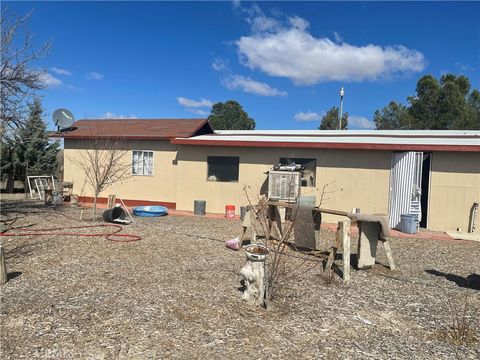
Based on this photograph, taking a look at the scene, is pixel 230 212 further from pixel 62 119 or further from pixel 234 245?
pixel 62 119

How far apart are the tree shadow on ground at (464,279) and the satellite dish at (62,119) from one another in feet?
45.2

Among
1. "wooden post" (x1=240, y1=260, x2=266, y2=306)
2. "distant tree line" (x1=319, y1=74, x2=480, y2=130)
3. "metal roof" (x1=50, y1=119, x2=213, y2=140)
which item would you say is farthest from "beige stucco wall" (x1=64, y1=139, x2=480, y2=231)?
"distant tree line" (x1=319, y1=74, x2=480, y2=130)

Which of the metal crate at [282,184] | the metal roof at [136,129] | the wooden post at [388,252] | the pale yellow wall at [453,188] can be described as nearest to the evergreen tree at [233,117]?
the metal roof at [136,129]

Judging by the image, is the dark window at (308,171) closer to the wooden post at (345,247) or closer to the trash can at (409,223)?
the trash can at (409,223)

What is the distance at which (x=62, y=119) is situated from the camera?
48.3 ft

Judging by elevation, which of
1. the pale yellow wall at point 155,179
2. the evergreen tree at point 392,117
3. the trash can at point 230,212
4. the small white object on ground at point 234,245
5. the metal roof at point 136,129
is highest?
the evergreen tree at point 392,117

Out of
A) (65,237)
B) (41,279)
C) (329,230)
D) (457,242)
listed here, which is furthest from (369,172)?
(41,279)

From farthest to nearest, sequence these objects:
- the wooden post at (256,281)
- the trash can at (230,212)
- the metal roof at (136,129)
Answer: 1. the metal roof at (136,129)
2. the trash can at (230,212)
3. the wooden post at (256,281)

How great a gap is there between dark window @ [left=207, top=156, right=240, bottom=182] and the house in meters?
0.03

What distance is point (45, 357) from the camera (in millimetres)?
3010

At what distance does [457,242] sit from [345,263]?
525 cm

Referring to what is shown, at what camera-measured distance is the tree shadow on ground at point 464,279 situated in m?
5.46

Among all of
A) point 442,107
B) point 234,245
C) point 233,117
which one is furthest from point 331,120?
point 234,245

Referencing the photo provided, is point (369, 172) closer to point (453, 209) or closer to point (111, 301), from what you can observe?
point (453, 209)
